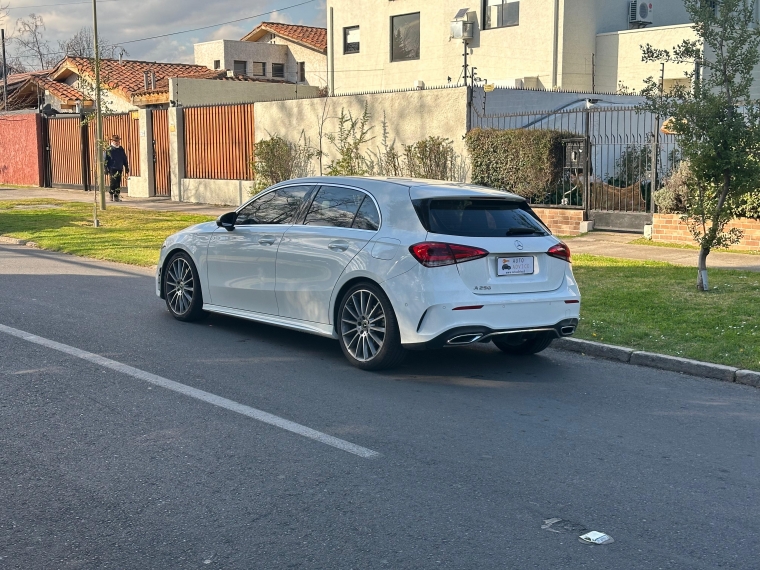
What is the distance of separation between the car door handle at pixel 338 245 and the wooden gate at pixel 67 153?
80.6 ft

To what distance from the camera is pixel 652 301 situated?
34.9 feet

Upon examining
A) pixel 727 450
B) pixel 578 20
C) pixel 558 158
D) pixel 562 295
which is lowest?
pixel 727 450

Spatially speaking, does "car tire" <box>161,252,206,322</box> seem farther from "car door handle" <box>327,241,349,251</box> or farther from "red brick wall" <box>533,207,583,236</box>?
"red brick wall" <box>533,207,583,236</box>

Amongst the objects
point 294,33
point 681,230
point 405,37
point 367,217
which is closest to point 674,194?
point 681,230

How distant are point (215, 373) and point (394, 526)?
3.36 metres

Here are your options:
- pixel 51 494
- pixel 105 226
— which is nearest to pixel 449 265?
pixel 51 494

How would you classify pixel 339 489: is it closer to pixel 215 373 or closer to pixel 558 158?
pixel 215 373

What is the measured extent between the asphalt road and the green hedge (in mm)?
9289

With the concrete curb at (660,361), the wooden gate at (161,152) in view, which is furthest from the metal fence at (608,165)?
the wooden gate at (161,152)

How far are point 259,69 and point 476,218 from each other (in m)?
47.1

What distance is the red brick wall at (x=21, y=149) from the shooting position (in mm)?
33438

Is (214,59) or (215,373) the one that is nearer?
(215,373)

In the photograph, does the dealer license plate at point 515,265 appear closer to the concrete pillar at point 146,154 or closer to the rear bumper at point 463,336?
the rear bumper at point 463,336

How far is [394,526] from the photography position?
4531mm
